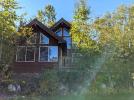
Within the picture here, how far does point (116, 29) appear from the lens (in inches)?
1182

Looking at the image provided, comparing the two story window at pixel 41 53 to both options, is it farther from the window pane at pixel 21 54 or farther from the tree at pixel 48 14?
the tree at pixel 48 14

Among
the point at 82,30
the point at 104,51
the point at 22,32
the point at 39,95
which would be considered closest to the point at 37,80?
the point at 39,95

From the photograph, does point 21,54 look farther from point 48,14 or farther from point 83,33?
point 48,14

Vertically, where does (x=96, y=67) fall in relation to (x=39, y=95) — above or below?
above

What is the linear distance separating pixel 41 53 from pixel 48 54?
72 cm

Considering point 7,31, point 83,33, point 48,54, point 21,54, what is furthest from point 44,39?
point 7,31

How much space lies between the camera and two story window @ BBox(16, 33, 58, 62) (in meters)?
35.2

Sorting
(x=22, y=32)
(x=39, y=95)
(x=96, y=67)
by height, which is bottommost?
(x=39, y=95)

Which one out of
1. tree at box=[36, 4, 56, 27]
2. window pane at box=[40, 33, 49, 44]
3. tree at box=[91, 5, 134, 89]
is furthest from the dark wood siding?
tree at box=[36, 4, 56, 27]

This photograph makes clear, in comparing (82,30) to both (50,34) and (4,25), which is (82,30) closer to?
(50,34)

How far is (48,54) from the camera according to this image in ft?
117

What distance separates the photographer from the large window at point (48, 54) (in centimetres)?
3553

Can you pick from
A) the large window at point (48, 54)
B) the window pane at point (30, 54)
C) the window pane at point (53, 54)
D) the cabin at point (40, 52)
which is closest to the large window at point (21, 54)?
the cabin at point (40, 52)

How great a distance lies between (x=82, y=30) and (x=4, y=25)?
9.66 m
